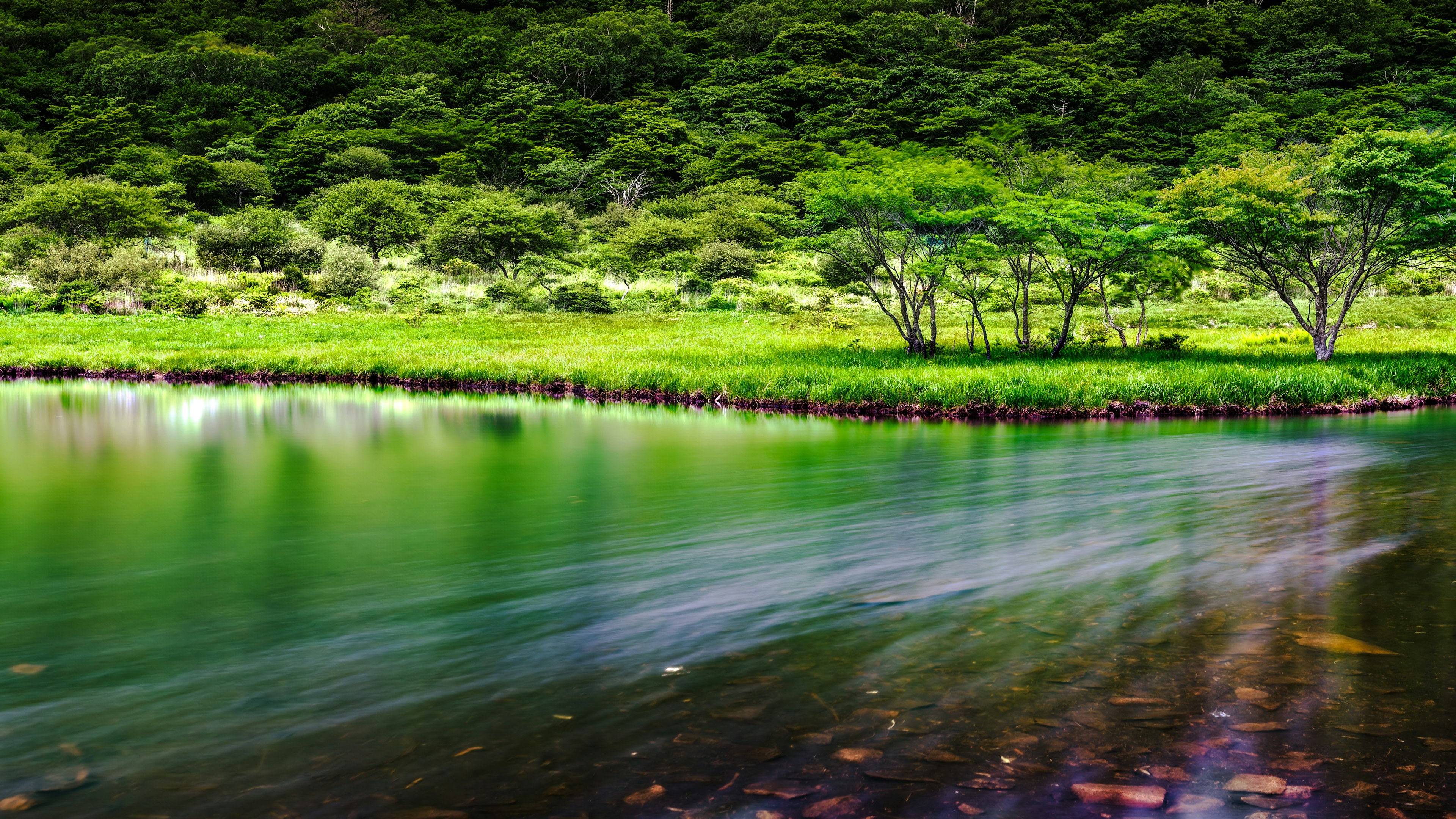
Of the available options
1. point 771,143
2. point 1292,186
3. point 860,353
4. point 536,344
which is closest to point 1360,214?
point 1292,186

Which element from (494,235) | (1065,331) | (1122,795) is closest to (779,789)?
(1122,795)

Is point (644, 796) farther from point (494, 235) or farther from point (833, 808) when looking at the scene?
point (494, 235)

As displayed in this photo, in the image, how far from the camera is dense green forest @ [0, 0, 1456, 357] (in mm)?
24125

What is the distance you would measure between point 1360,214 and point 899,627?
76.7 ft

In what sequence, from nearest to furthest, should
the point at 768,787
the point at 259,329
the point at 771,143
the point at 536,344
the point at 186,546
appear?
the point at 768,787 → the point at 186,546 → the point at 536,344 → the point at 259,329 → the point at 771,143

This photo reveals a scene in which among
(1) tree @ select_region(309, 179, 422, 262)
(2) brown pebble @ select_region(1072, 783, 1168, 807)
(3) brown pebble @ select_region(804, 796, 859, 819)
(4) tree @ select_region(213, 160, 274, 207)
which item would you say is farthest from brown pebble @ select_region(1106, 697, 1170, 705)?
(4) tree @ select_region(213, 160, 274, 207)

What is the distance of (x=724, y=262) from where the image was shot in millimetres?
48500

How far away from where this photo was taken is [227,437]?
15.3m

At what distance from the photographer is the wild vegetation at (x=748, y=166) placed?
78.7 feet

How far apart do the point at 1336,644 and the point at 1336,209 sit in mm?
22603

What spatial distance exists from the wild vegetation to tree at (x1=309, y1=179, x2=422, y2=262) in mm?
190

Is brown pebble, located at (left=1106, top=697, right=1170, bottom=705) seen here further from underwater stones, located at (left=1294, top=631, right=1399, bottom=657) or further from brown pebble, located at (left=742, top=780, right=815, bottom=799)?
brown pebble, located at (left=742, top=780, right=815, bottom=799)

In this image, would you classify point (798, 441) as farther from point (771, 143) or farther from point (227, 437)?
point (771, 143)

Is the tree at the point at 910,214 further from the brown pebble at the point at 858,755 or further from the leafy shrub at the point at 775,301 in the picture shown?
the brown pebble at the point at 858,755
